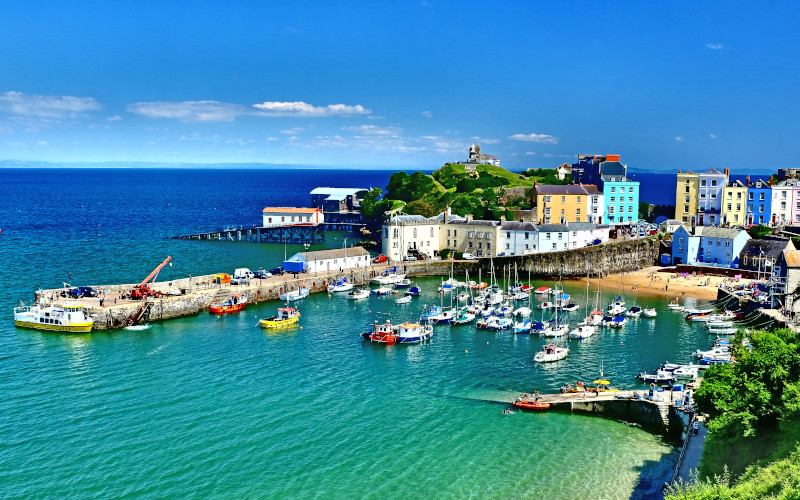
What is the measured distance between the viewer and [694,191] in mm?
98938

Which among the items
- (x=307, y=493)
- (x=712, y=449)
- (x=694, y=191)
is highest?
(x=694, y=191)

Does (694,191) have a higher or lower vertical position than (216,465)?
higher

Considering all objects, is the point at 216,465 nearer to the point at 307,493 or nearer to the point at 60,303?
the point at 307,493

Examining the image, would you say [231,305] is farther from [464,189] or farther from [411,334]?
[464,189]

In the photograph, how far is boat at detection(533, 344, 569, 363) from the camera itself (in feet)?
161

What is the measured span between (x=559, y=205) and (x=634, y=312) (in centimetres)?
3861

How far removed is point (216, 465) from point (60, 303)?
3386cm

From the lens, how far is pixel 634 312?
211ft

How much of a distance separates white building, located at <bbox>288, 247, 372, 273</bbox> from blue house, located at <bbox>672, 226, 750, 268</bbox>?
41.4 metres

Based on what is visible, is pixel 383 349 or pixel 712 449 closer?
pixel 712 449

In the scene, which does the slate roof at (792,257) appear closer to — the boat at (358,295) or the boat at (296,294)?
the boat at (358,295)

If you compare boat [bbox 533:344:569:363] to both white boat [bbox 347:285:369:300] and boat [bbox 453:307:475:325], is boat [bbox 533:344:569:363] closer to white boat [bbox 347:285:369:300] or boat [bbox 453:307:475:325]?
boat [bbox 453:307:475:325]

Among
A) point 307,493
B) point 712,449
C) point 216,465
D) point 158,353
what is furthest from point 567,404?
point 158,353

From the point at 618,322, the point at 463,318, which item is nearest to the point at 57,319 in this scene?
the point at 463,318
